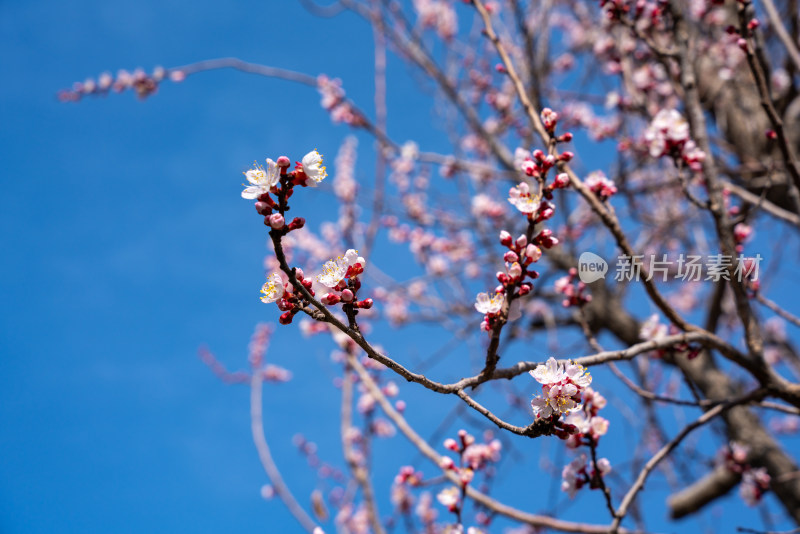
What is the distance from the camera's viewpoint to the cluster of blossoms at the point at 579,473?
197cm

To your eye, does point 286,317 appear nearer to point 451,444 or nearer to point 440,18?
point 451,444

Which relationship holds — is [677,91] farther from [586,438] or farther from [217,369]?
[217,369]

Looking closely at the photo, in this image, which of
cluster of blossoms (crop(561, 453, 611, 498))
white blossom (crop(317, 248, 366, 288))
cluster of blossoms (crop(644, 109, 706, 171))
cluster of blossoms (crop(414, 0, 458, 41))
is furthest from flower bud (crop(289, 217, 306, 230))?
cluster of blossoms (crop(414, 0, 458, 41))

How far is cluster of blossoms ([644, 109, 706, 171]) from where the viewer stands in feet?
7.16

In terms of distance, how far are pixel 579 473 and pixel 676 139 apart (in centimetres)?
131

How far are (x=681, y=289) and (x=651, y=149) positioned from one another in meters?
5.63

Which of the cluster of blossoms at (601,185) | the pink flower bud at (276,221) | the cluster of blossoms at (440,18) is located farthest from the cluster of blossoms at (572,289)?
the cluster of blossoms at (440,18)

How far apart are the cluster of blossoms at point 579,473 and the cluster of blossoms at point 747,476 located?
1618mm

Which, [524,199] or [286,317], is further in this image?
[524,199]

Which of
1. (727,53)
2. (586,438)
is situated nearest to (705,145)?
(586,438)

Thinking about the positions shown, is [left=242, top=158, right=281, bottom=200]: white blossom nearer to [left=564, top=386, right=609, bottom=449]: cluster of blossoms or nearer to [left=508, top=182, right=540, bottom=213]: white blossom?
[left=508, top=182, right=540, bottom=213]: white blossom

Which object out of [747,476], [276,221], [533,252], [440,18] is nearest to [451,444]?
[533,252]

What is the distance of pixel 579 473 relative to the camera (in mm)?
2010

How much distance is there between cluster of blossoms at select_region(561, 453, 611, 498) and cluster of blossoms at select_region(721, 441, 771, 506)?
1618 mm
